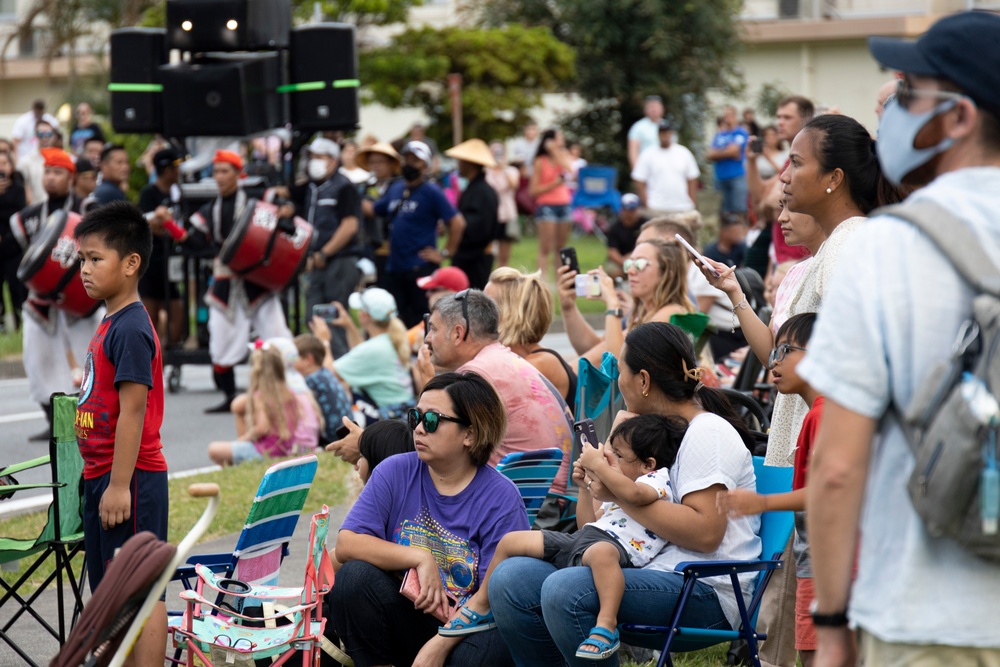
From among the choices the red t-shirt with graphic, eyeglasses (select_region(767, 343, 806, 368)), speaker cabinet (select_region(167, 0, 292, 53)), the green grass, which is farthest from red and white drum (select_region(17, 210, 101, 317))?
eyeglasses (select_region(767, 343, 806, 368))

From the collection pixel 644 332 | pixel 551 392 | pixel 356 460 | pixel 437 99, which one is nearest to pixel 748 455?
pixel 644 332

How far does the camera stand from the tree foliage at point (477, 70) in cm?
2667

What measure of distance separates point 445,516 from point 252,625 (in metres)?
0.74

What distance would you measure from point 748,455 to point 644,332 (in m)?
0.57

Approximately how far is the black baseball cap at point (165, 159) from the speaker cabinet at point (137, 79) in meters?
0.23

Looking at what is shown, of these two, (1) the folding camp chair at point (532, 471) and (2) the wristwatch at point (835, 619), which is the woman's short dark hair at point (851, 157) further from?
(2) the wristwatch at point (835, 619)

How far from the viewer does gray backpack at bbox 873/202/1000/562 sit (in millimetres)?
2252

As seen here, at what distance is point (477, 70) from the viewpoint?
26.7 meters

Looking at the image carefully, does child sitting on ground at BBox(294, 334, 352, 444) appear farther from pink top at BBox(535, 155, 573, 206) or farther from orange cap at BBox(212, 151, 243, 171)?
pink top at BBox(535, 155, 573, 206)

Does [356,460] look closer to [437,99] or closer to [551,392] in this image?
[551,392]

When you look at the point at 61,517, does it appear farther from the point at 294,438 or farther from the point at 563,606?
Answer: the point at 294,438

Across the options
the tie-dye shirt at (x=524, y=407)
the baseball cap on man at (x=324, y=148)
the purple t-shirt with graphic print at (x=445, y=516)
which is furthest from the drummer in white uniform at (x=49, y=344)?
the purple t-shirt with graphic print at (x=445, y=516)

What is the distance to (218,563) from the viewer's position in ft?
15.6

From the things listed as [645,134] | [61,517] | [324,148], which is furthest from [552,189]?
[61,517]
